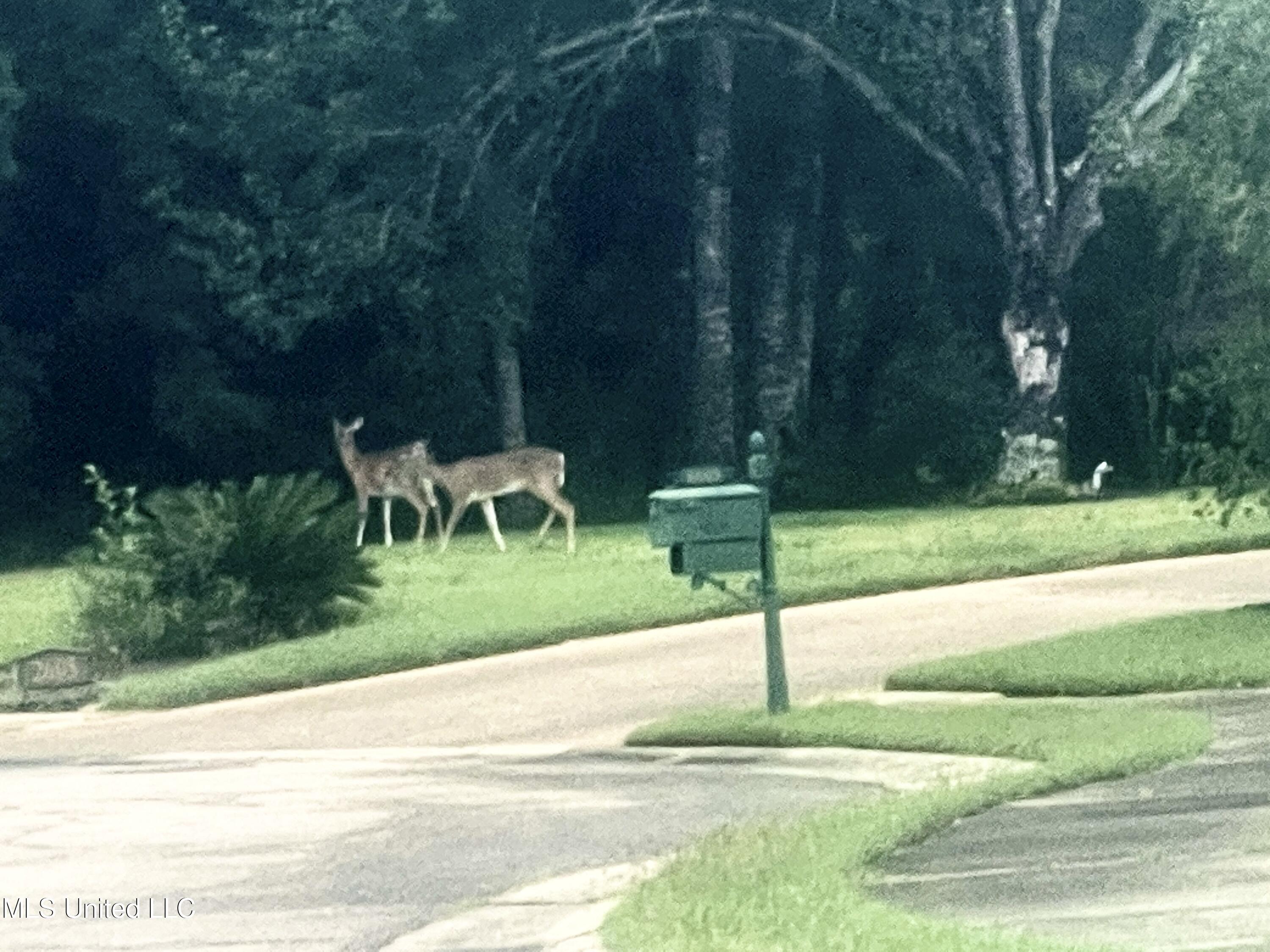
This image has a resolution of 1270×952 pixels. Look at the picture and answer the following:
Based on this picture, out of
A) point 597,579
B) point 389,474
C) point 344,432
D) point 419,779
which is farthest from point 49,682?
point 344,432

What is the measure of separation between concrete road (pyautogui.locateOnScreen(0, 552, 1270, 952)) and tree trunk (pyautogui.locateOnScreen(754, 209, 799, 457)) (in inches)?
703

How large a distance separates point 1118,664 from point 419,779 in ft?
14.4

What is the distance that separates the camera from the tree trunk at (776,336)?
131ft

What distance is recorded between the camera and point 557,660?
63.7ft

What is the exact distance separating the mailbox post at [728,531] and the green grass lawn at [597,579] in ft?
14.5

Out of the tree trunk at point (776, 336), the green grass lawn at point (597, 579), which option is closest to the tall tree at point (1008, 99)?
the tree trunk at point (776, 336)

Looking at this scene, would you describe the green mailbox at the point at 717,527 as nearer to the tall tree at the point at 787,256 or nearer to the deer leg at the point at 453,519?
the deer leg at the point at 453,519

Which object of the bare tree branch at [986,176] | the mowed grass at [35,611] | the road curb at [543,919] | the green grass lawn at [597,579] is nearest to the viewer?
the road curb at [543,919]

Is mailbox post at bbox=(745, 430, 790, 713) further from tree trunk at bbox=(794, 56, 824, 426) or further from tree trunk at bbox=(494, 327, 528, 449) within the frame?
tree trunk at bbox=(794, 56, 824, 426)

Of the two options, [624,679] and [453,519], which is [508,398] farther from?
[624,679]

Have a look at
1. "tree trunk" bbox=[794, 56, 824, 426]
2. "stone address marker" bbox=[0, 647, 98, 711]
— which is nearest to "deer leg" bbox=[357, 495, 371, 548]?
"tree trunk" bbox=[794, 56, 824, 426]

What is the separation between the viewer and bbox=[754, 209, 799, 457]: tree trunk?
3988cm

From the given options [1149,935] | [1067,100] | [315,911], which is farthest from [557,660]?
[1067,100]

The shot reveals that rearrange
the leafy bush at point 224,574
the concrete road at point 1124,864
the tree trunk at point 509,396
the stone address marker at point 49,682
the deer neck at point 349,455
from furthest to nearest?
1. the tree trunk at point 509,396
2. the deer neck at point 349,455
3. the leafy bush at point 224,574
4. the stone address marker at point 49,682
5. the concrete road at point 1124,864
